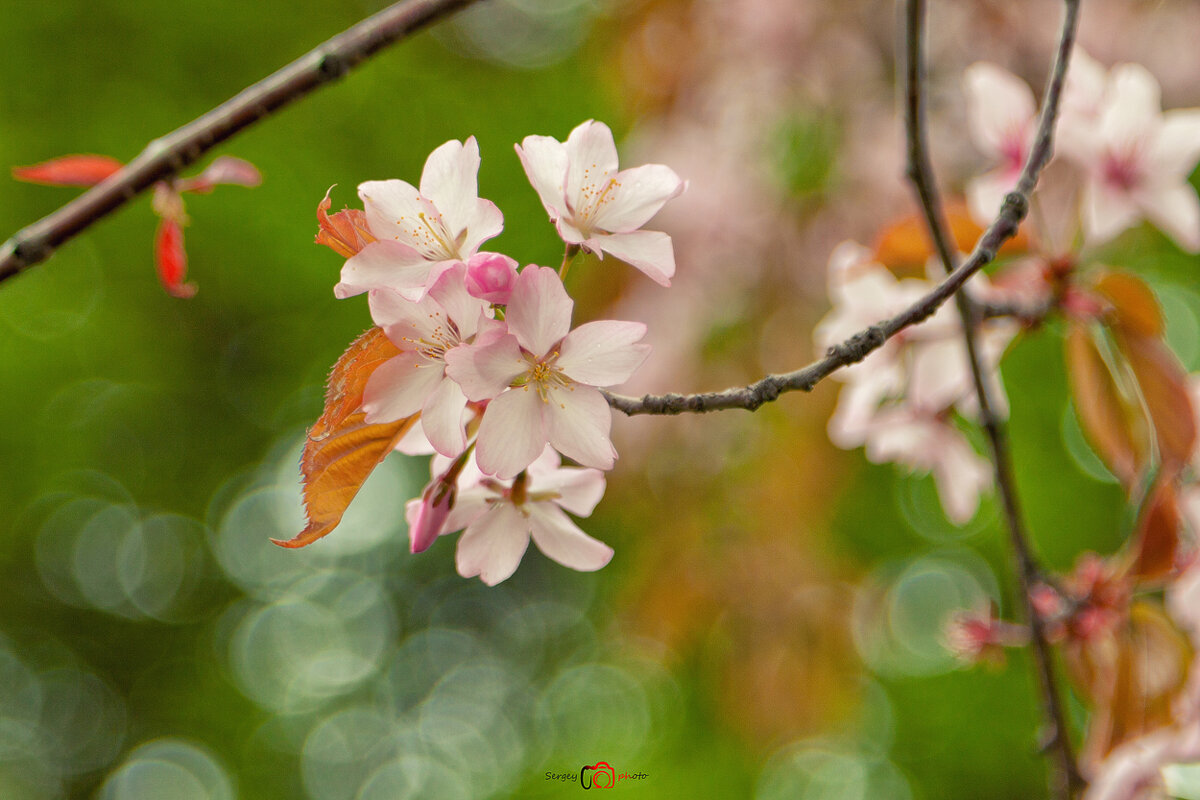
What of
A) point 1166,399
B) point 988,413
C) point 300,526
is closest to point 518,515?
point 988,413

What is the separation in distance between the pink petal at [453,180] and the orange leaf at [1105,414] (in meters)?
0.50

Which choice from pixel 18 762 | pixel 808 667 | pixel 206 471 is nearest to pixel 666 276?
pixel 808 667

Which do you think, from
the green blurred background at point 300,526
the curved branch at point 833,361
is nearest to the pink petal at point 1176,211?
the curved branch at point 833,361

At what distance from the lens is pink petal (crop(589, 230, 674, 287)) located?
390 millimetres

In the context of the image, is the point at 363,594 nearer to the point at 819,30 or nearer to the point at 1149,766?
the point at 819,30

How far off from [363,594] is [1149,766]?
4639mm

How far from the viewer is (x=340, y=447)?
0.37 m

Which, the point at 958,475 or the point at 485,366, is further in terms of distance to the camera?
the point at 958,475

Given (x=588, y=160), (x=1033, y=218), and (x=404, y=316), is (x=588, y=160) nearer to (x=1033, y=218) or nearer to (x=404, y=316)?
(x=404, y=316)

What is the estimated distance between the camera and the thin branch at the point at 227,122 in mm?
436

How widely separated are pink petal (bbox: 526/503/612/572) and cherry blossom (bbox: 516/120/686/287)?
0.13m

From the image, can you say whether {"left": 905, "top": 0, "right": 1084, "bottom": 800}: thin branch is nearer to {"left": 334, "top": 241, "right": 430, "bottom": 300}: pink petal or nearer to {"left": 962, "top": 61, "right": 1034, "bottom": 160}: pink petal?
{"left": 962, "top": 61, "right": 1034, "bottom": 160}: pink petal

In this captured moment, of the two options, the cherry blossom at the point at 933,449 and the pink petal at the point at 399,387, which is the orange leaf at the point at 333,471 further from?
the cherry blossom at the point at 933,449

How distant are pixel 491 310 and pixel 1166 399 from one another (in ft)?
1.70
